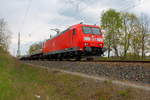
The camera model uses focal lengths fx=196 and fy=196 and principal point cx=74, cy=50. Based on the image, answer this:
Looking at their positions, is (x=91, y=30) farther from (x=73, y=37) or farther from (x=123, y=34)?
(x=123, y=34)

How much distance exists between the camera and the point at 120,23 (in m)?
40.8

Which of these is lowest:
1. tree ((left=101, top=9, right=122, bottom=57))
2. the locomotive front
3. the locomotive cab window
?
the locomotive front

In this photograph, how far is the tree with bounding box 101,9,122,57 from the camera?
39500mm

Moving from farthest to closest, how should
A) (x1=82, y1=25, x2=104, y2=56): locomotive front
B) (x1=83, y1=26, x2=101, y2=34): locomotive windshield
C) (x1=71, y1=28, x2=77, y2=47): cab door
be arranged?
1. (x1=83, y1=26, x2=101, y2=34): locomotive windshield
2. (x1=71, y1=28, x2=77, y2=47): cab door
3. (x1=82, y1=25, x2=104, y2=56): locomotive front

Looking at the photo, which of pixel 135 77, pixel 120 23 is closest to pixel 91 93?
pixel 135 77

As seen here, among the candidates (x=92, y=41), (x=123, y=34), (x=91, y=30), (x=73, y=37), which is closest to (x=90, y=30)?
(x=91, y=30)

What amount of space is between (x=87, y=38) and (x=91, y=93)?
10.3m

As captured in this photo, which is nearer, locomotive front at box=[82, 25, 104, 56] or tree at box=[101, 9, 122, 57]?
locomotive front at box=[82, 25, 104, 56]

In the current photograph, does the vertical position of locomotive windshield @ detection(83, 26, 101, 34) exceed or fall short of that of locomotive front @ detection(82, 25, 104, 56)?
it exceeds it

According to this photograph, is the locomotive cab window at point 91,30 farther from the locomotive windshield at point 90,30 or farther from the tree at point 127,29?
the tree at point 127,29

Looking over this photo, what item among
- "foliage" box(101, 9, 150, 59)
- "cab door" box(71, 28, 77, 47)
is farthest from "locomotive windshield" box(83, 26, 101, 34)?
"foliage" box(101, 9, 150, 59)

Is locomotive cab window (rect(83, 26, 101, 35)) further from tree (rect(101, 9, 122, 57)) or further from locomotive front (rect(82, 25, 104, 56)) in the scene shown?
tree (rect(101, 9, 122, 57))

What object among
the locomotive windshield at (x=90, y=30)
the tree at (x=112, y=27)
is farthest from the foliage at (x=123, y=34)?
the locomotive windshield at (x=90, y=30)

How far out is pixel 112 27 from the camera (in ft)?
133
